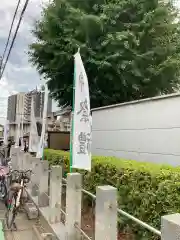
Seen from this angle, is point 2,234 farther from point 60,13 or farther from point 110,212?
point 60,13

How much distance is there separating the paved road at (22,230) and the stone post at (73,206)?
4.48 feet

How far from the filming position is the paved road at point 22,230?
5.59 m

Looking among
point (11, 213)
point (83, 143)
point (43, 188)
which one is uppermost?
point (83, 143)

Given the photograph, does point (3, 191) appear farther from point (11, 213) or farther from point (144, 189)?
point (144, 189)

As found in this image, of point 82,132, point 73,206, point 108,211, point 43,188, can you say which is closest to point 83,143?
point 82,132

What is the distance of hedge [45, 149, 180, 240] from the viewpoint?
3699mm

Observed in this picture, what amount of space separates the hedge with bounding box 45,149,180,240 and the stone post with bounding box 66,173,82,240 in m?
0.79

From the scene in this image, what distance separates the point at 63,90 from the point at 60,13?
2.97m

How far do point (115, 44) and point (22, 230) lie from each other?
6.50 meters

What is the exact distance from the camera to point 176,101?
6121mm

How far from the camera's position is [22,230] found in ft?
19.6

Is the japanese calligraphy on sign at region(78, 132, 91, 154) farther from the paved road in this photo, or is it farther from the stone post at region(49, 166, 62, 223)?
the paved road

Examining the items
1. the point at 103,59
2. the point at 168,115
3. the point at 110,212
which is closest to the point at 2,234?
the point at 110,212

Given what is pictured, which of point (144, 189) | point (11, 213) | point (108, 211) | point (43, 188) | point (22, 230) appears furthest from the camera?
point (43, 188)
